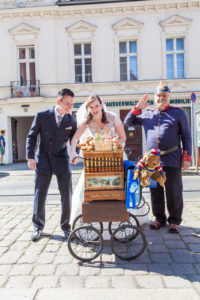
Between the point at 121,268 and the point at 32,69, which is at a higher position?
the point at 32,69

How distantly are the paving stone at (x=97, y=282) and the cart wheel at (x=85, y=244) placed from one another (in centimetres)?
35

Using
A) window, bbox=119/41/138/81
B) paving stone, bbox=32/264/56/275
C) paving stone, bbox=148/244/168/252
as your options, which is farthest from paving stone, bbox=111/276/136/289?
window, bbox=119/41/138/81

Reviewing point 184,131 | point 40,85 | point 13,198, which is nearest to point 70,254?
point 184,131

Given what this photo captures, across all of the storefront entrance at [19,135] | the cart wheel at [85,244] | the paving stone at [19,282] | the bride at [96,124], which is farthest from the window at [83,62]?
the paving stone at [19,282]

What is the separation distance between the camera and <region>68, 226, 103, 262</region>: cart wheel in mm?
3244

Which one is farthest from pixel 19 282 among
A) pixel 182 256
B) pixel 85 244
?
pixel 182 256

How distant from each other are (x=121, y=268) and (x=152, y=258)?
45 cm

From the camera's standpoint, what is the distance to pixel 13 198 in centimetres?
717

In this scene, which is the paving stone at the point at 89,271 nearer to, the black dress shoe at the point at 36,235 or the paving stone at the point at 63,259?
the paving stone at the point at 63,259

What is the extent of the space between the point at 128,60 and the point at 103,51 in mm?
1481


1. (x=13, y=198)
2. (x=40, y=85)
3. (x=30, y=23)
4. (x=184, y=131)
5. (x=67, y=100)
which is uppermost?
(x=30, y=23)

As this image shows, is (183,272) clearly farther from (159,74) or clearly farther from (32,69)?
(32,69)

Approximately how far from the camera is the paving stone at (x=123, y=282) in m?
2.70

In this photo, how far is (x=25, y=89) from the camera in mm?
16656
